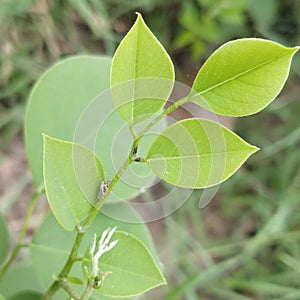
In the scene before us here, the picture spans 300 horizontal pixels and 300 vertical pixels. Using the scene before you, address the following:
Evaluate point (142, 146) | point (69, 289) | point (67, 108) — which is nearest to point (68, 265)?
point (69, 289)

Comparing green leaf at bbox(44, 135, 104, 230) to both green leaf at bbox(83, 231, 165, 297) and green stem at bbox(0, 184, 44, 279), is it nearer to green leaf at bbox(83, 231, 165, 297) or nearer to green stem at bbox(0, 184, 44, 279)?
green leaf at bbox(83, 231, 165, 297)

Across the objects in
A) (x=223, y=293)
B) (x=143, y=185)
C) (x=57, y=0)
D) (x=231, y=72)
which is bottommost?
(x=223, y=293)

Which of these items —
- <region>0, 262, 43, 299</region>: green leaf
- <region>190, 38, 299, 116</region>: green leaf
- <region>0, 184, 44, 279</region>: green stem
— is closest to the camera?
<region>190, 38, 299, 116</region>: green leaf

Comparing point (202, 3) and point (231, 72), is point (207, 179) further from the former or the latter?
point (202, 3)

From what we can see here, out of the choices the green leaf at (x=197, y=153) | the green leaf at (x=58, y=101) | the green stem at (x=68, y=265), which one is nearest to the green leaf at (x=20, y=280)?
the green leaf at (x=58, y=101)

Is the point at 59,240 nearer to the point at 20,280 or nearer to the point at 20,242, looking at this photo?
the point at 20,242

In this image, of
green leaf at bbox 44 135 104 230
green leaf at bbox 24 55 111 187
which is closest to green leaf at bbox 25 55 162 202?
green leaf at bbox 24 55 111 187

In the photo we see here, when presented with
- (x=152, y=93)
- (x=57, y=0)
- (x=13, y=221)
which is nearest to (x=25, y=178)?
(x=13, y=221)
